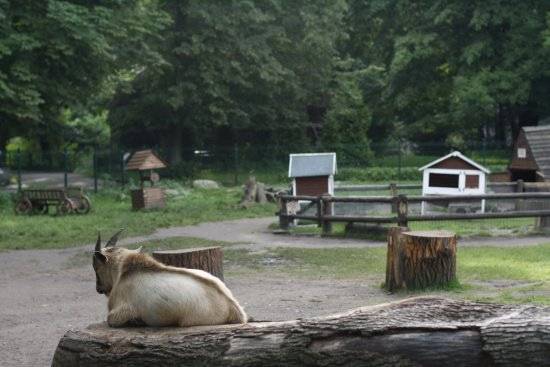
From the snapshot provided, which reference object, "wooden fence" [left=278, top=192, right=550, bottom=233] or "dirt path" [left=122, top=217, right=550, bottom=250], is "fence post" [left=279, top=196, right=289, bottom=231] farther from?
"dirt path" [left=122, top=217, right=550, bottom=250]

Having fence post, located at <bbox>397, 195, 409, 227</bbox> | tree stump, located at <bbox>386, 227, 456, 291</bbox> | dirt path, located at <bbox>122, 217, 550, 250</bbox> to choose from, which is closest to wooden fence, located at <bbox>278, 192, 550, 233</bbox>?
fence post, located at <bbox>397, 195, 409, 227</bbox>

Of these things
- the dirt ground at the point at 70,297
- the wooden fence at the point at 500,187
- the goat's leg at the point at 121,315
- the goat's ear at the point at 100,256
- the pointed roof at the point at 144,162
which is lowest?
the dirt ground at the point at 70,297

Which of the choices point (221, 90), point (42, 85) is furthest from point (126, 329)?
point (221, 90)

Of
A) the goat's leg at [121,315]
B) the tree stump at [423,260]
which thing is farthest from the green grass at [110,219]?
the goat's leg at [121,315]

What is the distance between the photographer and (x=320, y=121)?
43781 millimetres

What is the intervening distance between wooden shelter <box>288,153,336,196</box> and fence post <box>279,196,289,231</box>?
1.22 metres

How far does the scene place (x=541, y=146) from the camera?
26.3 meters

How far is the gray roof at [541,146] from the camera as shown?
2581 centimetres

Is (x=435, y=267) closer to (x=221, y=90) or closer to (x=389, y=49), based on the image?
(x=221, y=90)

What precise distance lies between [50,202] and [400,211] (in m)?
11.7

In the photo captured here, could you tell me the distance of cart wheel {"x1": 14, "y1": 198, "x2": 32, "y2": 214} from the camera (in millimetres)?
25594

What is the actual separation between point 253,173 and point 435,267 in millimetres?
26812

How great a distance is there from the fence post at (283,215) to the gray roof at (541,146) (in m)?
8.77

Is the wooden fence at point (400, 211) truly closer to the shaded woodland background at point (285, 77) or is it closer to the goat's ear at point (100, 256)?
the shaded woodland background at point (285, 77)
